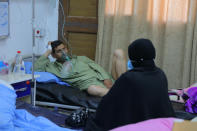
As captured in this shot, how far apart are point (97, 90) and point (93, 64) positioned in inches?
20.2

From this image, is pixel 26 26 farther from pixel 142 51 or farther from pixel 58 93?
pixel 142 51

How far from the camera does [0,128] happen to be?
2.29 m

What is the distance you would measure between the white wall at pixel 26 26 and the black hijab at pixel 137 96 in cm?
185

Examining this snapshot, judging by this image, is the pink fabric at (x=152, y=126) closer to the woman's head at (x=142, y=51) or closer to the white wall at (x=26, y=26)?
the woman's head at (x=142, y=51)

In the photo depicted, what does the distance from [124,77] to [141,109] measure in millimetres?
224

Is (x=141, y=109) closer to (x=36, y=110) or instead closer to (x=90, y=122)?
(x=90, y=122)

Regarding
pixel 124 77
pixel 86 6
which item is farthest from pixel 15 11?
pixel 124 77

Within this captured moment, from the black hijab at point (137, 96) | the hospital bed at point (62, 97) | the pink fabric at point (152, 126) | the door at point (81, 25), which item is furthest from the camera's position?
the door at point (81, 25)

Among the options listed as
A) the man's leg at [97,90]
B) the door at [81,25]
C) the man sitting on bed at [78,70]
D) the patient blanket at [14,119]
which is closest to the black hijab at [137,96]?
the patient blanket at [14,119]

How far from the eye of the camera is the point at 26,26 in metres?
3.82

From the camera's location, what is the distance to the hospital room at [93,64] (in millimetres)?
2049

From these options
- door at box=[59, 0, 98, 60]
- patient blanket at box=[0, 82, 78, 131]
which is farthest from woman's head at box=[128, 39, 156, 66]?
door at box=[59, 0, 98, 60]

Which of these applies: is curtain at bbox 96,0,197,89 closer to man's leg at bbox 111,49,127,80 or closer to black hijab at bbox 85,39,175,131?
man's leg at bbox 111,49,127,80

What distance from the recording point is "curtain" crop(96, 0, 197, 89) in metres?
3.77
